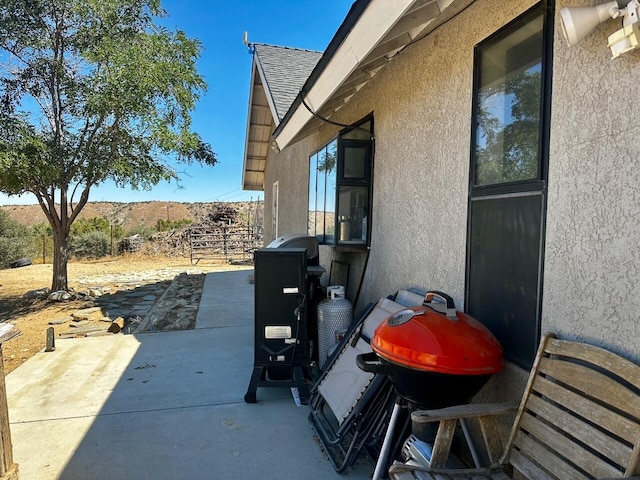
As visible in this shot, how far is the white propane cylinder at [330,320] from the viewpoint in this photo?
4.64 meters

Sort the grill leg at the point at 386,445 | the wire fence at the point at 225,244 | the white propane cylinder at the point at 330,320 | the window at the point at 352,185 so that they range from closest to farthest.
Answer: the grill leg at the point at 386,445
the white propane cylinder at the point at 330,320
the window at the point at 352,185
the wire fence at the point at 225,244

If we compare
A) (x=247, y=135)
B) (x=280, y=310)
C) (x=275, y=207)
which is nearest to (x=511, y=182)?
(x=280, y=310)

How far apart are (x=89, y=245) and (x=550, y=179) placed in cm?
2625

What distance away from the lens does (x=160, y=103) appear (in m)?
11.0

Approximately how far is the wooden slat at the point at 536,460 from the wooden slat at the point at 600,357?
46 cm

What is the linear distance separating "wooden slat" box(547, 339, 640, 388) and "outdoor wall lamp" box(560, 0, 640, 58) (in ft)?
4.17

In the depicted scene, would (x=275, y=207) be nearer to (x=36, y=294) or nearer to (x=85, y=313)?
(x=85, y=313)

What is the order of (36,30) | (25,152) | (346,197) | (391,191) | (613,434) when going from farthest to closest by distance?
(36,30) < (25,152) < (346,197) < (391,191) < (613,434)

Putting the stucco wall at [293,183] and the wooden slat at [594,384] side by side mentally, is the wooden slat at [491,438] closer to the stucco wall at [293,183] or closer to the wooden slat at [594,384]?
the wooden slat at [594,384]

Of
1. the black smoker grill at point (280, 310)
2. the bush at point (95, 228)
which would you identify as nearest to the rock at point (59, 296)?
the black smoker grill at point (280, 310)

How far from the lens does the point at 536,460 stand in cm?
202

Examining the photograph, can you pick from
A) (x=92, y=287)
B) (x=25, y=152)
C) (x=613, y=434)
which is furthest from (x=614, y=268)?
(x=92, y=287)

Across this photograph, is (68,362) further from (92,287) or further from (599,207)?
(92,287)

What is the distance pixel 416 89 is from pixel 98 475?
3.97 metres
